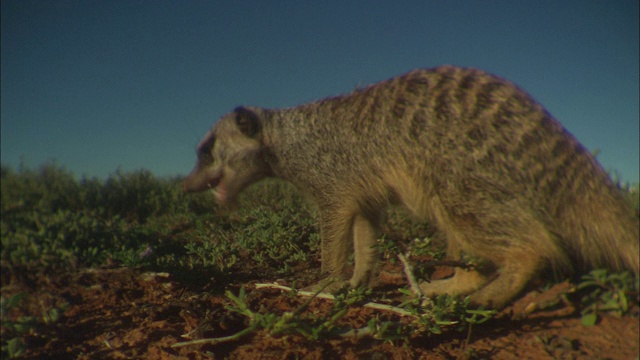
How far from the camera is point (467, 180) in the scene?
2598 millimetres

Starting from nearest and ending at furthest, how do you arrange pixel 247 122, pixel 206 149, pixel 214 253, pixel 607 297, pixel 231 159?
1. pixel 607 297
2. pixel 214 253
3. pixel 247 122
4. pixel 231 159
5. pixel 206 149

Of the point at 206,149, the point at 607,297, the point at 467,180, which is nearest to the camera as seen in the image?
the point at 607,297

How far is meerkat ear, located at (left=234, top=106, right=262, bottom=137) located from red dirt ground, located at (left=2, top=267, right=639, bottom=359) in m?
1.87

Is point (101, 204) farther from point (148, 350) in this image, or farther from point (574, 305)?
point (574, 305)

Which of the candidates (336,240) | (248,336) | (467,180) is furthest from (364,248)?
(248,336)

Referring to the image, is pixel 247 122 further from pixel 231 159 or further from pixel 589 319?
pixel 589 319

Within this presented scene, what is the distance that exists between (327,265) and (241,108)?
201 cm

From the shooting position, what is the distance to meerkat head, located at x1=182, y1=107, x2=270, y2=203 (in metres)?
4.13

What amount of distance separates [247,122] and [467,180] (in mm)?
2463

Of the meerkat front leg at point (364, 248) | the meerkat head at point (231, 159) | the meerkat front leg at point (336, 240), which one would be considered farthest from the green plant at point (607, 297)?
the meerkat head at point (231, 159)

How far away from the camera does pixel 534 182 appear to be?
98.3 inches

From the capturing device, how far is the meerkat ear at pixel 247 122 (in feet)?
13.4

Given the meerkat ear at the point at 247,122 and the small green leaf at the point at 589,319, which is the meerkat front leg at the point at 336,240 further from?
the small green leaf at the point at 589,319

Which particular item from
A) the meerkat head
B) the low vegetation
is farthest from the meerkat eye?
the low vegetation
